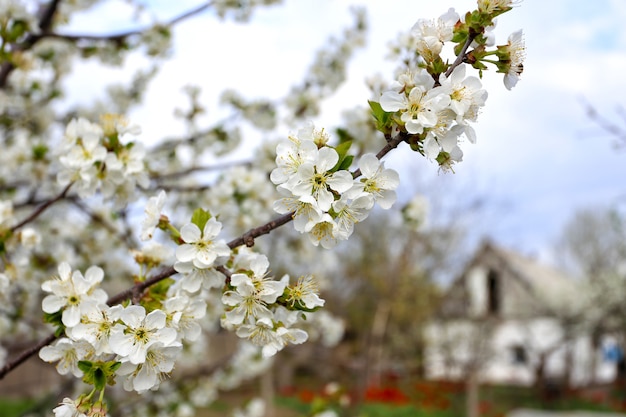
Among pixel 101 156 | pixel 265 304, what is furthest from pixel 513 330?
pixel 265 304

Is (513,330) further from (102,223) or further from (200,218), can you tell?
(200,218)

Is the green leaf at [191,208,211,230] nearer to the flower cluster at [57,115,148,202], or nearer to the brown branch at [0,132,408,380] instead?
the brown branch at [0,132,408,380]

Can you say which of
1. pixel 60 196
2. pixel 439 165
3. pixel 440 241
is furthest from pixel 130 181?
pixel 440 241

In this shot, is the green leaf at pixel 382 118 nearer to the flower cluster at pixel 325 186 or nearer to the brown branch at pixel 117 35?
the flower cluster at pixel 325 186

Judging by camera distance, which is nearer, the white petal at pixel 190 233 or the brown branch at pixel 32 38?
the white petal at pixel 190 233

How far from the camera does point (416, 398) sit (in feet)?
45.3

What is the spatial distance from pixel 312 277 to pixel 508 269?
20935 mm

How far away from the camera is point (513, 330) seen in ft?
69.2

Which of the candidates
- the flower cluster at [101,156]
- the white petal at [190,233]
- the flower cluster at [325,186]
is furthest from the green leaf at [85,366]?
the flower cluster at [101,156]

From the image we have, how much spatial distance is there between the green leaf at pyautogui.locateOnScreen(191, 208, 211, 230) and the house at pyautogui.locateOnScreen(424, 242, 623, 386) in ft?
33.3

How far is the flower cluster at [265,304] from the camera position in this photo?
1262 mm

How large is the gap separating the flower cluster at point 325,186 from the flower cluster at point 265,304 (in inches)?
4.8

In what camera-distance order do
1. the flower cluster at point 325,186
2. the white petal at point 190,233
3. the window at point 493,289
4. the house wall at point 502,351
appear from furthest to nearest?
the window at point 493,289, the house wall at point 502,351, the white petal at point 190,233, the flower cluster at point 325,186

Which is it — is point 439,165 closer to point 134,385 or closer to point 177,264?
point 177,264
